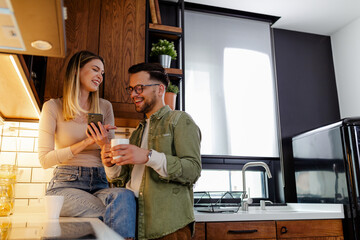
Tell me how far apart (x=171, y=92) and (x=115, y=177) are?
0.85 metres

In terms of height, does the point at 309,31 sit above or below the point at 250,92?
above

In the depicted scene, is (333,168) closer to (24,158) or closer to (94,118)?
(94,118)

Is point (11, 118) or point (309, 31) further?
point (309, 31)

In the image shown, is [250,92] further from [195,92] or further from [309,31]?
[309,31]

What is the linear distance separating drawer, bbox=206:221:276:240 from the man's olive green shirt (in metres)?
0.53

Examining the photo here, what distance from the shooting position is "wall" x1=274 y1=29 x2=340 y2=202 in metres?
3.20

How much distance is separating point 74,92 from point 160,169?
0.74 meters

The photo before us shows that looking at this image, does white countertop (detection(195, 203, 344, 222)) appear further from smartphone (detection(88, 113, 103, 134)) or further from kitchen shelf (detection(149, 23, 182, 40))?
kitchen shelf (detection(149, 23, 182, 40))

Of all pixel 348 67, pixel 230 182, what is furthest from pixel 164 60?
pixel 348 67

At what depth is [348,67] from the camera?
10.9ft

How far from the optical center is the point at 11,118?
2.15 m

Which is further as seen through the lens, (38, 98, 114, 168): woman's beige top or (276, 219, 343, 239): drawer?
(276, 219, 343, 239): drawer

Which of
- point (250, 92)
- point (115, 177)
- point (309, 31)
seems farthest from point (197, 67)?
point (115, 177)

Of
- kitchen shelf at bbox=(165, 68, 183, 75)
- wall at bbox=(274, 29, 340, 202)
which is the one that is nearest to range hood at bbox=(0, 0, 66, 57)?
kitchen shelf at bbox=(165, 68, 183, 75)
